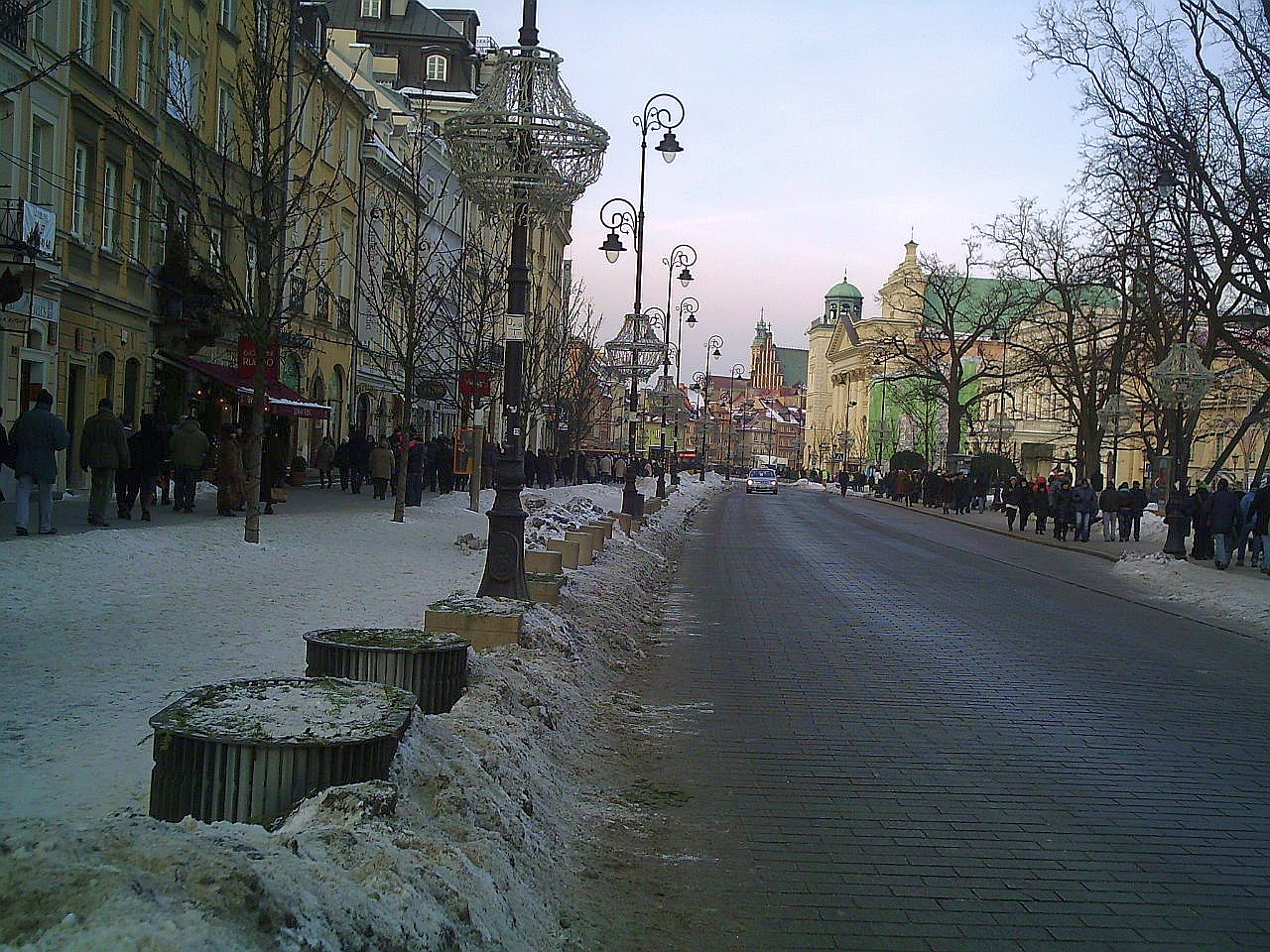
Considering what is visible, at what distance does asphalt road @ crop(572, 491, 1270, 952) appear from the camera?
17.0ft

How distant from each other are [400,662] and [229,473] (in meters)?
15.2

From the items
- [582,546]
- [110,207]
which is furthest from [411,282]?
[582,546]

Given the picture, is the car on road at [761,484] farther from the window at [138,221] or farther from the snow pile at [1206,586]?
the window at [138,221]

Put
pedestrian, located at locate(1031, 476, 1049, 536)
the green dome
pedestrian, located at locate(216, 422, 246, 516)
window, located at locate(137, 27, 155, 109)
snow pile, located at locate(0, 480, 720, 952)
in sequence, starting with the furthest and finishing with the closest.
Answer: the green dome → pedestrian, located at locate(1031, 476, 1049, 536) → window, located at locate(137, 27, 155, 109) → pedestrian, located at locate(216, 422, 246, 516) → snow pile, located at locate(0, 480, 720, 952)

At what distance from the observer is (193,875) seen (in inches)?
128

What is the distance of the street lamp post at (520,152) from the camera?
1223cm

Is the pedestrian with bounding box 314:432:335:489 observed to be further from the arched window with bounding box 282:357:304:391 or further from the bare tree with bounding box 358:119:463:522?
the bare tree with bounding box 358:119:463:522

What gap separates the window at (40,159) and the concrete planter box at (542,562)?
552 inches

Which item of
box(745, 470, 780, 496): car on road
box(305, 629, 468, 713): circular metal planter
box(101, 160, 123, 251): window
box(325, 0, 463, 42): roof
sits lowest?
box(745, 470, 780, 496): car on road

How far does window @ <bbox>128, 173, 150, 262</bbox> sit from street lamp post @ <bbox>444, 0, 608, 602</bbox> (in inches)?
666

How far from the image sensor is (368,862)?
13.1 feet

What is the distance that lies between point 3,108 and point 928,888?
20448 mm

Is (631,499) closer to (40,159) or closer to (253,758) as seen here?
(40,159)

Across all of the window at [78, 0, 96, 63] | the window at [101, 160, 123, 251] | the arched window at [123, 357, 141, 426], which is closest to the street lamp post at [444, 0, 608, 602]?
the window at [78, 0, 96, 63]
